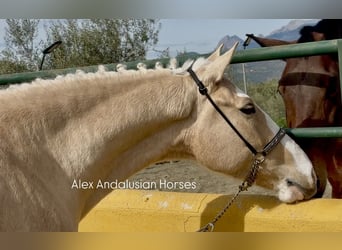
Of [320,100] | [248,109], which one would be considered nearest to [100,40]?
[248,109]

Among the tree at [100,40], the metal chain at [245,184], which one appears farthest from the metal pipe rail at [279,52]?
the metal chain at [245,184]

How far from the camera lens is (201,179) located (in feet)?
5.97

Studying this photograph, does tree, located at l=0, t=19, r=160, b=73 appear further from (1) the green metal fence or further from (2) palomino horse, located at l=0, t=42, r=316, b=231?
(2) palomino horse, located at l=0, t=42, r=316, b=231

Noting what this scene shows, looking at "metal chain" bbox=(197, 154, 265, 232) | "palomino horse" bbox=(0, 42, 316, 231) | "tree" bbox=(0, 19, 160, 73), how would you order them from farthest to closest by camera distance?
"tree" bbox=(0, 19, 160, 73) < "metal chain" bbox=(197, 154, 265, 232) < "palomino horse" bbox=(0, 42, 316, 231)

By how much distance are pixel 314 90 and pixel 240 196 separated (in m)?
0.50

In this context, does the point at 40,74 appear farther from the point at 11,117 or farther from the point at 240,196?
the point at 240,196

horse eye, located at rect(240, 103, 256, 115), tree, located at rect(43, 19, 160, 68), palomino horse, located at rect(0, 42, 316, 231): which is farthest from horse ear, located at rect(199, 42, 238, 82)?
tree, located at rect(43, 19, 160, 68)

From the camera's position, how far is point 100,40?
191 centimetres

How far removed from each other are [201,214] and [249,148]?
0.96ft

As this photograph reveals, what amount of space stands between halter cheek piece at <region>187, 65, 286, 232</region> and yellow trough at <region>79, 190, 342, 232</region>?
30mm

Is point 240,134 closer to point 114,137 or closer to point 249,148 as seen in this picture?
point 249,148

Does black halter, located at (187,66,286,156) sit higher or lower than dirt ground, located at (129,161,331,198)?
higher

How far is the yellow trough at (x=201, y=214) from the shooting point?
142 centimetres

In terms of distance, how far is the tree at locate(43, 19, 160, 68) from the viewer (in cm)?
171
